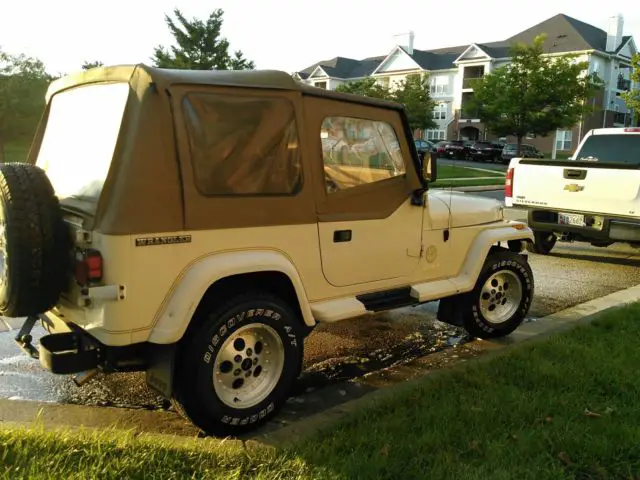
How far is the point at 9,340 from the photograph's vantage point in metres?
5.03

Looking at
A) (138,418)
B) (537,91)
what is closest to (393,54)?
(537,91)

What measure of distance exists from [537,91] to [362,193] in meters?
29.2

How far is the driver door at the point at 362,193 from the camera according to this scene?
3846 millimetres

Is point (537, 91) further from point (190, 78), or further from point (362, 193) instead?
point (190, 78)

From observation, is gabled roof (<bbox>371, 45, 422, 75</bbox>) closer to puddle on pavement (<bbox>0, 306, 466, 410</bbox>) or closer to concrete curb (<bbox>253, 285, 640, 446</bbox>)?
concrete curb (<bbox>253, 285, 640, 446</bbox>)

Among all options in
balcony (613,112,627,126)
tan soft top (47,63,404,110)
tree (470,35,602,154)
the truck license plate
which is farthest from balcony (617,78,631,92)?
tan soft top (47,63,404,110)

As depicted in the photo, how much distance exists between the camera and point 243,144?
347cm

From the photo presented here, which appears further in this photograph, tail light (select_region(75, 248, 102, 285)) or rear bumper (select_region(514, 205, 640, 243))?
rear bumper (select_region(514, 205, 640, 243))

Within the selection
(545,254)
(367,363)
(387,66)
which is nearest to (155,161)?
(367,363)

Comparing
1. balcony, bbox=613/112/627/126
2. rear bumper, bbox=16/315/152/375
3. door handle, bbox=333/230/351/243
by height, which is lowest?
rear bumper, bbox=16/315/152/375

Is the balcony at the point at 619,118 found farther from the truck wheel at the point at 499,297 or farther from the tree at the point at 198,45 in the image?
the truck wheel at the point at 499,297

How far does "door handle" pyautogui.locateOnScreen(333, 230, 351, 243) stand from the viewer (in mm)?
3896

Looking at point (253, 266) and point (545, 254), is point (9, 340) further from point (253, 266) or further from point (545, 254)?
point (545, 254)

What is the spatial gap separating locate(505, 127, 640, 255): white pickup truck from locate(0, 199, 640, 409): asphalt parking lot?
0.66m
